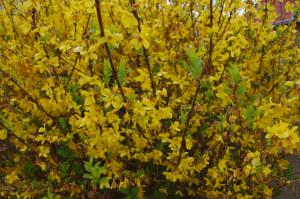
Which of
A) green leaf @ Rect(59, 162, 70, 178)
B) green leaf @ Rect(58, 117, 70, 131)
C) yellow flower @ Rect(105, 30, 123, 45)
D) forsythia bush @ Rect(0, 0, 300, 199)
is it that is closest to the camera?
yellow flower @ Rect(105, 30, 123, 45)

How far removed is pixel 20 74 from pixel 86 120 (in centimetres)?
103

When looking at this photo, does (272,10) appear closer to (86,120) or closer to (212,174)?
(212,174)

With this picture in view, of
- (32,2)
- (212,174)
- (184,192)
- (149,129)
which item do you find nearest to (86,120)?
(149,129)

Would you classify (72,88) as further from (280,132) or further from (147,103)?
(280,132)

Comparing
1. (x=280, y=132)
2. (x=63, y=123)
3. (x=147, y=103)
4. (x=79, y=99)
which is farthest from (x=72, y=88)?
(x=280, y=132)

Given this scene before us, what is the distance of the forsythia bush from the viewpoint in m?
2.49

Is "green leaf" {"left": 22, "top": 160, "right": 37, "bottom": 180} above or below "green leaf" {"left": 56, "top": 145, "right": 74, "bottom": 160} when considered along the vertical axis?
below

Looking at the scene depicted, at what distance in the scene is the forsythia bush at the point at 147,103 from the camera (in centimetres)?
249

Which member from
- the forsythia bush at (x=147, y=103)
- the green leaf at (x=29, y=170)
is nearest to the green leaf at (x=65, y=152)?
the forsythia bush at (x=147, y=103)

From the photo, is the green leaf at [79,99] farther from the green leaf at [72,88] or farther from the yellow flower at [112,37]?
the yellow flower at [112,37]

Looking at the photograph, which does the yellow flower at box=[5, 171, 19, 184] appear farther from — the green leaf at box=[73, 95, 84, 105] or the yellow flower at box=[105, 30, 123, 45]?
the yellow flower at box=[105, 30, 123, 45]

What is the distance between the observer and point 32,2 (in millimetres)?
2381


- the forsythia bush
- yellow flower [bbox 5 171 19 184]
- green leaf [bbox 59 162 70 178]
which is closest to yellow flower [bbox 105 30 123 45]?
the forsythia bush

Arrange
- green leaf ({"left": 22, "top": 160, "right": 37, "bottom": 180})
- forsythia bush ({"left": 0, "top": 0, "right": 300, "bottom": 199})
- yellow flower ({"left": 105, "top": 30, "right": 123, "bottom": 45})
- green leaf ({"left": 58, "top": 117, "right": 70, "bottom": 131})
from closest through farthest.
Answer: yellow flower ({"left": 105, "top": 30, "right": 123, "bottom": 45}), forsythia bush ({"left": 0, "top": 0, "right": 300, "bottom": 199}), green leaf ({"left": 58, "top": 117, "right": 70, "bottom": 131}), green leaf ({"left": 22, "top": 160, "right": 37, "bottom": 180})
